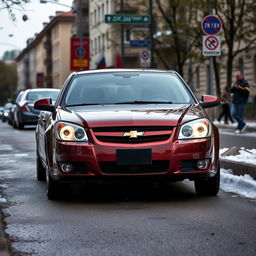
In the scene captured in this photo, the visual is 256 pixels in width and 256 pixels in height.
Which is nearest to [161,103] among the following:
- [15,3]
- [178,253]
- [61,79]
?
[178,253]

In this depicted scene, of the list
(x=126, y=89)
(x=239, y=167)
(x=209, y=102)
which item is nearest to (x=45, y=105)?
(x=126, y=89)

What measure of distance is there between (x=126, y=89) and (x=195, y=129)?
1.38 m

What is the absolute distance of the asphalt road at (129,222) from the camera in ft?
18.2

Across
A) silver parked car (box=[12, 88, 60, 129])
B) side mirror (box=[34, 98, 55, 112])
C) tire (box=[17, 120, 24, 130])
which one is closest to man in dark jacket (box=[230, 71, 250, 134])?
silver parked car (box=[12, 88, 60, 129])

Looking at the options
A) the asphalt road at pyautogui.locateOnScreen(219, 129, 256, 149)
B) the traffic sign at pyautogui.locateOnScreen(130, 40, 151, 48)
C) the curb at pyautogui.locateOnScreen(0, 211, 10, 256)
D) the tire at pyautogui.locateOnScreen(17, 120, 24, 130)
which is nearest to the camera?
the curb at pyautogui.locateOnScreen(0, 211, 10, 256)

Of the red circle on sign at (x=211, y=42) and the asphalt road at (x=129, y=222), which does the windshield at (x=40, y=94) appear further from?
the asphalt road at (x=129, y=222)

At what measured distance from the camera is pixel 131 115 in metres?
7.82

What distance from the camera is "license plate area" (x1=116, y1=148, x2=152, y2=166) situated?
7539 millimetres

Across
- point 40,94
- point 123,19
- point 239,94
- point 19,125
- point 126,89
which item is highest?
point 123,19

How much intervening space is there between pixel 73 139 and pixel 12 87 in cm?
16026

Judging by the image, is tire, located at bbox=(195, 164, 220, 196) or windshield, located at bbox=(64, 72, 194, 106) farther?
windshield, located at bbox=(64, 72, 194, 106)

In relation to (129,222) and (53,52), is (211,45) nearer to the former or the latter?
(129,222)

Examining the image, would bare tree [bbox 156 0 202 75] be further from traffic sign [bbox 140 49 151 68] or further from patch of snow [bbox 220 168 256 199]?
patch of snow [bbox 220 168 256 199]

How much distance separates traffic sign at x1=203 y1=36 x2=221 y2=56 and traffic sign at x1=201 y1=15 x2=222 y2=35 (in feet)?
0.77
